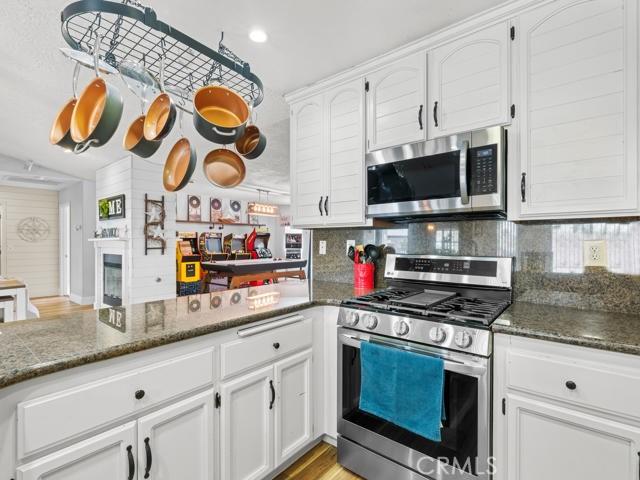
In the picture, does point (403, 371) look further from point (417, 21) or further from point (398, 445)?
point (417, 21)

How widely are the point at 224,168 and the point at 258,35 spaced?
31.6 inches

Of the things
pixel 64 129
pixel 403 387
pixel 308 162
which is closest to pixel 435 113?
pixel 308 162

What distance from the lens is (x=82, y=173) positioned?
6.31 meters

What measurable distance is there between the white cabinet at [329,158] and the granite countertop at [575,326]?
1.07 metres

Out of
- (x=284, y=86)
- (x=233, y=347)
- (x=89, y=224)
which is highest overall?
(x=284, y=86)

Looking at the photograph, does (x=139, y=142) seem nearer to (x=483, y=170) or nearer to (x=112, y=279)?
(x=483, y=170)

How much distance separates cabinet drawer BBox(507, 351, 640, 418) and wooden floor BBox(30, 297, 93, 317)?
6689 millimetres

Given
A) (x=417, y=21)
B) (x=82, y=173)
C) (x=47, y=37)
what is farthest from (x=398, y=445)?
(x=82, y=173)

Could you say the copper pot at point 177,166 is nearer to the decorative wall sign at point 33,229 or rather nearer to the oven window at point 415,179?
the oven window at point 415,179

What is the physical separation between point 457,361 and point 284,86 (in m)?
2.17

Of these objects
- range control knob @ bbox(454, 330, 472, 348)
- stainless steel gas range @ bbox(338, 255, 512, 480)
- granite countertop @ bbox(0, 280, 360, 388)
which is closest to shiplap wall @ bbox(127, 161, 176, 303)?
granite countertop @ bbox(0, 280, 360, 388)

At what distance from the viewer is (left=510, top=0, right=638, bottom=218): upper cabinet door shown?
1.40 m

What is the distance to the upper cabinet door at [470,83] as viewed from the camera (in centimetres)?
170

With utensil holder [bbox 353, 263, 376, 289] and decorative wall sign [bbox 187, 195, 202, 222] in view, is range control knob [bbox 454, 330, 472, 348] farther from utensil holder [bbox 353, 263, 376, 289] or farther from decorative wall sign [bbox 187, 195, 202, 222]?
decorative wall sign [bbox 187, 195, 202, 222]
